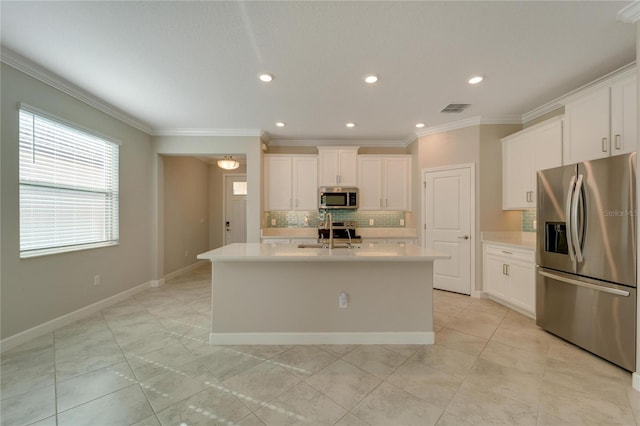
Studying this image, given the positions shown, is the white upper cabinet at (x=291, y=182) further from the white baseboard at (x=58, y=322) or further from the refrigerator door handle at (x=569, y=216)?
the refrigerator door handle at (x=569, y=216)

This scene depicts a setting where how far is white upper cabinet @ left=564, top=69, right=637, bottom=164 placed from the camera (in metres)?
2.22

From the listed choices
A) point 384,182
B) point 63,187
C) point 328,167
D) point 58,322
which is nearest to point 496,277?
point 384,182

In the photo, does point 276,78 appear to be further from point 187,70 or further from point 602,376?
point 602,376

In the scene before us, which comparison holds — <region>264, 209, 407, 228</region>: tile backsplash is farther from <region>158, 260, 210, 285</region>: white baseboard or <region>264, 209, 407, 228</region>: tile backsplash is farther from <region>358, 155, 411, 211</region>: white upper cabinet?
<region>158, 260, 210, 285</region>: white baseboard

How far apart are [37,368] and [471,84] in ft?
16.3

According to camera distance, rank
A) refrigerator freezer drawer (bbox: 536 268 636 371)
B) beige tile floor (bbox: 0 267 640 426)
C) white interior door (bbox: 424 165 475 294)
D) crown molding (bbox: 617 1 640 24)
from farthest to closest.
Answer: white interior door (bbox: 424 165 475 294), refrigerator freezer drawer (bbox: 536 268 636 371), crown molding (bbox: 617 1 640 24), beige tile floor (bbox: 0 267 640 426)

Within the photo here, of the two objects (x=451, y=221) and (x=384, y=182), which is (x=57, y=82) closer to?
(x=384, y=182)

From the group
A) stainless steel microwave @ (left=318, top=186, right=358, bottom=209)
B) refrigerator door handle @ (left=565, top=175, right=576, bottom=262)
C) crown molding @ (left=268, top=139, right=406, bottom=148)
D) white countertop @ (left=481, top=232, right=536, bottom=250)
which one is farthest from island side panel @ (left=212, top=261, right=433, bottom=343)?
crown molding @ (left=268, top=139, right=406, bottom=148)

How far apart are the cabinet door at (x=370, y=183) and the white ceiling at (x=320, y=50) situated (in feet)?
4.56

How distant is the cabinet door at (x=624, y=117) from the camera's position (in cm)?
219

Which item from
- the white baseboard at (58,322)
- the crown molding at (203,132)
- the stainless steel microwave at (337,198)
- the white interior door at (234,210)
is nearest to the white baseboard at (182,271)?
the white baseboard at (58,322)

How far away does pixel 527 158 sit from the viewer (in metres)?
3.36

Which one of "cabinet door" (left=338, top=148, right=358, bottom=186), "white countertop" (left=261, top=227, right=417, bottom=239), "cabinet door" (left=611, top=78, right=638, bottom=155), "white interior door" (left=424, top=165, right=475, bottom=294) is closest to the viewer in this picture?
"cabinet door" (left=611, top=78, right=638, bottom=155)

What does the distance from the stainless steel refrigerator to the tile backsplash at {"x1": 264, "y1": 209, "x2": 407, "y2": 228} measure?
96.6 inches
